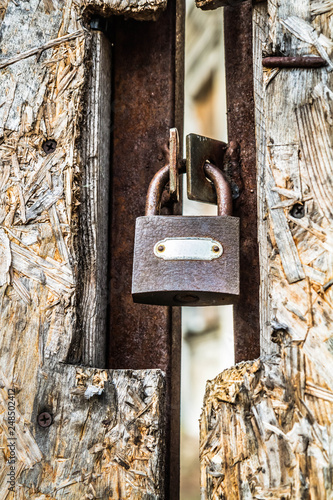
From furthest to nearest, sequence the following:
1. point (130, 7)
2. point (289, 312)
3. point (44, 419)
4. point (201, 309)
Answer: point (201, 309), point (130, 7), point (44, 419), point (289, 312)

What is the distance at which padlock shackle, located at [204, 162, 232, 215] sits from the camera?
3.71 ft

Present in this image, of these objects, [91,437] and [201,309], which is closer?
[91,437]

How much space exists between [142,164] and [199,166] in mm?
165

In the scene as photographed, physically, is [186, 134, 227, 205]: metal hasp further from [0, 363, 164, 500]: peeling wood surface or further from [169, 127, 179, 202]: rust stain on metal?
[0, 363, 164, 500]: peeling wood surface

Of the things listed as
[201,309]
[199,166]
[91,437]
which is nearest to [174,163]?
[199,166]

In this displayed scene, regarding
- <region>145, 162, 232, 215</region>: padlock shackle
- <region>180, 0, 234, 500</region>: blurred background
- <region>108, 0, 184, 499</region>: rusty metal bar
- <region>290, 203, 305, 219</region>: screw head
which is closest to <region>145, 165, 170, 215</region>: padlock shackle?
<region>145, 162, 232, 215</region>: padlock shackle

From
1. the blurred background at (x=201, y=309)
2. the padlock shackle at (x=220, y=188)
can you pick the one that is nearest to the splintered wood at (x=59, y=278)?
the padlock shackle at (x=220, y=188)


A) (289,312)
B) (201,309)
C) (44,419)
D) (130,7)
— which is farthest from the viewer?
(201,309)

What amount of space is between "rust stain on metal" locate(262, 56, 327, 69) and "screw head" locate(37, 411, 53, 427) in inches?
27.9

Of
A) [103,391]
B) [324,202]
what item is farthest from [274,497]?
[324,202]

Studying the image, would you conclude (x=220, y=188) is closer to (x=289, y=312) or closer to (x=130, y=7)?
(x=289, y=312)

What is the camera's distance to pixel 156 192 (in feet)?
3.76

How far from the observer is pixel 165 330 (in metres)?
1.23

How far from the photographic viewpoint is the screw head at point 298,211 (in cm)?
102
